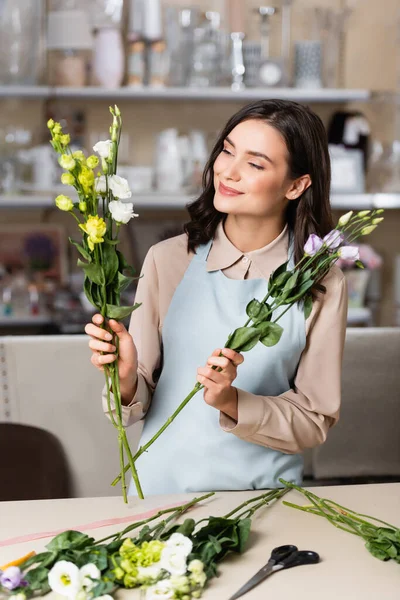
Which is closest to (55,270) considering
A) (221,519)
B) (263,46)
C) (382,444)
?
(263,46)

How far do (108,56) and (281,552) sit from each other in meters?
2.92

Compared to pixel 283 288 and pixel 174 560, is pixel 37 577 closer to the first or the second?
pixel 174 560

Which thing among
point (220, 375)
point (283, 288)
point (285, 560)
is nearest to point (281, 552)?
point (285, 560)

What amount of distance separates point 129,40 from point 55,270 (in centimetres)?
108

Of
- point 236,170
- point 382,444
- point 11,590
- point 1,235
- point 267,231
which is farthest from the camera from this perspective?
point 1,235

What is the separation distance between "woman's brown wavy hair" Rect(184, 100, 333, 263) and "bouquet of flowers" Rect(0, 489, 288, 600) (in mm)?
582

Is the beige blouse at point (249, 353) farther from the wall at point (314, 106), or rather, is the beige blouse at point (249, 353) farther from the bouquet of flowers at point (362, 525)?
the wall at point (314, 106)

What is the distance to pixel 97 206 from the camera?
1.15m

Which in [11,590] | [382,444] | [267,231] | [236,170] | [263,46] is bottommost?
[382,444]

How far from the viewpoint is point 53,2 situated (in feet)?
12.2

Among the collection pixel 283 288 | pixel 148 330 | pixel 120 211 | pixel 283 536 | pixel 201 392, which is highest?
pixel 120 211

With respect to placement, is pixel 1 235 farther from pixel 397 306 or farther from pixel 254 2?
pixel 397 306

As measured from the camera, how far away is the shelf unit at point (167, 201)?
11.8 ft

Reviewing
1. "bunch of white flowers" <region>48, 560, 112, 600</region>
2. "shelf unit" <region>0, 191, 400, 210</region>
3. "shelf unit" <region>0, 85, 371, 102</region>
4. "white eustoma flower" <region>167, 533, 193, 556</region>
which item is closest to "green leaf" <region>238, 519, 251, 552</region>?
"white eustoma flower" <region>167, 533, 193, 556</region>
